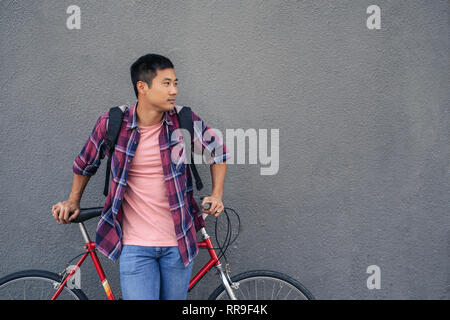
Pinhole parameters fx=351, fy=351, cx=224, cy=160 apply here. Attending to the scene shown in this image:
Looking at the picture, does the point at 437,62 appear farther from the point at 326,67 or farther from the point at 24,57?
the point at 24,57

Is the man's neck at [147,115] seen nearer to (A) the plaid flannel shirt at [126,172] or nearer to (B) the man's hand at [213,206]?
(A) the plaid flannel shirt at [126,172]

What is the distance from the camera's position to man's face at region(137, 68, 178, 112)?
77.7 inches

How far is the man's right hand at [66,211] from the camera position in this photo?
2.13 meters

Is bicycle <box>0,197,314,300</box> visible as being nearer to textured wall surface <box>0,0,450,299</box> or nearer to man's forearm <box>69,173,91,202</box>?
man's forearm <box>69,173,91,202</box>

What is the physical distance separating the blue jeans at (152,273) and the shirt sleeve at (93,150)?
526mm

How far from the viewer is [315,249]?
2.90m

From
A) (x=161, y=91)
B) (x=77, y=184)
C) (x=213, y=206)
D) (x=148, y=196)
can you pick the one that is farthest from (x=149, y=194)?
(x=161, y=91)

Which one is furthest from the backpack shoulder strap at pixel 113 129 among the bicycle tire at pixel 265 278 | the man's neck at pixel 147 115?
the bicycle tire at pixel 265 278

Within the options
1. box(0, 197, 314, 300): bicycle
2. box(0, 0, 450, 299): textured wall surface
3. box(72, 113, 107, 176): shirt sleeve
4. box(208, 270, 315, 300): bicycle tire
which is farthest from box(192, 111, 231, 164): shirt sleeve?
box(208, 270, 315, 300): bicycle tire

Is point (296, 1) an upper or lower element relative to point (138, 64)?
upper

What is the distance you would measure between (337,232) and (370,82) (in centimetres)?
125

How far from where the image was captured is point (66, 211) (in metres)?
2.13

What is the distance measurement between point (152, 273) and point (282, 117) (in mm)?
1557
